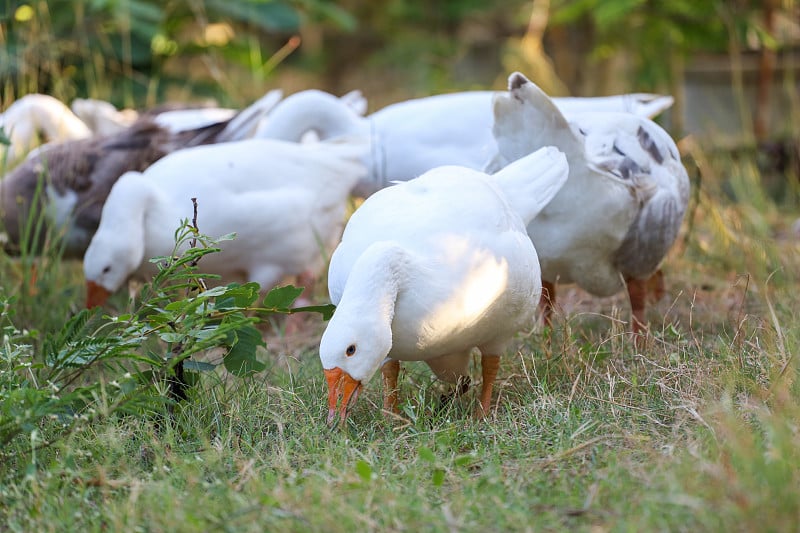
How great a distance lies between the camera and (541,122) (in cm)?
413

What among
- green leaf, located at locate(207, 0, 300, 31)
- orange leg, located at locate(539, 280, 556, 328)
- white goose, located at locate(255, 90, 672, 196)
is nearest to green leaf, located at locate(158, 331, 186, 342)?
orange leg, located at locate(539, 280, 556, 328)

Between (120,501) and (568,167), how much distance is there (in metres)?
2.15

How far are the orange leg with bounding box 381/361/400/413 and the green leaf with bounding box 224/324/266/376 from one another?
0.42m

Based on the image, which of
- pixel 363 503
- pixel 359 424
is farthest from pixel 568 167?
pixel 363 503

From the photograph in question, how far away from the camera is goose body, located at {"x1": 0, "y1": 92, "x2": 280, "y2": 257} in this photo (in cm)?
593

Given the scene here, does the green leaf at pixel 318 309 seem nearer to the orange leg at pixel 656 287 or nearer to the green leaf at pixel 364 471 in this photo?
the green leaf at pixel 364 471

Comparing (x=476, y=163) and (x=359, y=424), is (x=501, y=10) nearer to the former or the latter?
(x=476, y=163)

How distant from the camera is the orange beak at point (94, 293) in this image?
17.2 ft

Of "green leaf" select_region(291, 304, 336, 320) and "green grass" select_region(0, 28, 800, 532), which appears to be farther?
"green leaf" select_region(291, 304, 336, 320)

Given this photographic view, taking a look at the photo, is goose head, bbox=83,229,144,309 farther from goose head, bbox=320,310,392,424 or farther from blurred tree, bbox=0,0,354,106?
blurred tree, bbox=0,0,354,106

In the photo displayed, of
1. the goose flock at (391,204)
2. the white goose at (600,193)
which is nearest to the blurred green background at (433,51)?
the goose flock at (391,204)

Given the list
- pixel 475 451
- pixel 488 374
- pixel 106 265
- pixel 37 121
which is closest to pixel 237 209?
pixel 106 265

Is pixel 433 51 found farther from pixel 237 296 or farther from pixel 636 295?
pixel 237 296

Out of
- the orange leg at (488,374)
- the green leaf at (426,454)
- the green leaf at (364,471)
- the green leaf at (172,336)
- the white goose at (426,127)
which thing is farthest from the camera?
the white goose at (426,127)
